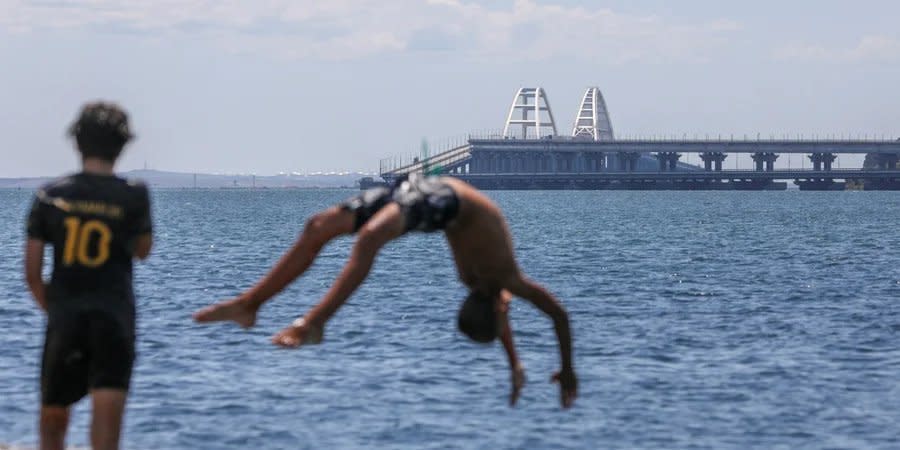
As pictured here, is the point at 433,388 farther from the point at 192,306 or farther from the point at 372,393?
the point at 192,306

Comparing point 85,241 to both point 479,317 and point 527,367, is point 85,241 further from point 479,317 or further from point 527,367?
point 527,367

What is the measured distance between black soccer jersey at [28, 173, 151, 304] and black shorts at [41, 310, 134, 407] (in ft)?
0.44

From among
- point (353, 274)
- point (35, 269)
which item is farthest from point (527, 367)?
point (35, 269)

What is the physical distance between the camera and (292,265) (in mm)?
9586

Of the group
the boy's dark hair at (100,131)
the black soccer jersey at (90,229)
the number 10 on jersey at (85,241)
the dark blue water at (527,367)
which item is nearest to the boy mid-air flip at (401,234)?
the black soccer jersey at (90,229)

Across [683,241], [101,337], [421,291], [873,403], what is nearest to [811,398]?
[873,403]

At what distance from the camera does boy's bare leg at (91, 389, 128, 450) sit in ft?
29.9

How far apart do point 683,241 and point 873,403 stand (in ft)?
236

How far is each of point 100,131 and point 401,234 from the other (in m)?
1.86

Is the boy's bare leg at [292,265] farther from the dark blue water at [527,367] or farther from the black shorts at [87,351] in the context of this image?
the dark blue water at [527,367]

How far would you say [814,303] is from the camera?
148 feet

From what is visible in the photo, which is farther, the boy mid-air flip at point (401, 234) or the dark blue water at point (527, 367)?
the dark blue water at point (527, 367)

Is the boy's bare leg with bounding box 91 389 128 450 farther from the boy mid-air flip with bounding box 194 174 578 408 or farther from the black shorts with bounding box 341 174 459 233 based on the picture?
the black shorts with bounding box 341 174 459 233

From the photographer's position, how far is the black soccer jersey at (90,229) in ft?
28.7
